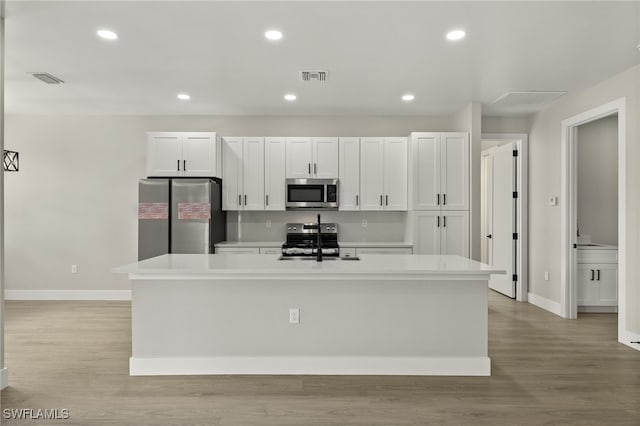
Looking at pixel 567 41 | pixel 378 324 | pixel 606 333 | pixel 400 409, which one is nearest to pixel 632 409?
pixel 400 409

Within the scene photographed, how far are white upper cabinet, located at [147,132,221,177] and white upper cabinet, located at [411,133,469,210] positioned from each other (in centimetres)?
266

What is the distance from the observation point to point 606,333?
14.7ft

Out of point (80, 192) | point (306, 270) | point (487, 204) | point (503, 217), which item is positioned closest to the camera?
point (306, 270)

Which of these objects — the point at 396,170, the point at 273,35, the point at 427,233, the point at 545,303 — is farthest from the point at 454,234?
the point at 273,35

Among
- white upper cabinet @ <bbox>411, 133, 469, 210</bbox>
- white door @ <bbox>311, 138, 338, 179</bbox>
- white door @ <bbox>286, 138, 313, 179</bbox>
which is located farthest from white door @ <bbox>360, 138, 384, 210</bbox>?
white door @ <bbox>286, 138, 313, 179</bbox>

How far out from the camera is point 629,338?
13.4ft

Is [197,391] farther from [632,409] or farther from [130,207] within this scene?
[130,207]

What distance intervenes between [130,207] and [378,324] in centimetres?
437

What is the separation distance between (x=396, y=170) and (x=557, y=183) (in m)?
2.00

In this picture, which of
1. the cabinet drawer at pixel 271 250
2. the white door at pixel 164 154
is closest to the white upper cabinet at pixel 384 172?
the cabinet drawer at pixel 271 250

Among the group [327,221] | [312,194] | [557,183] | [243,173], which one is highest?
[243,173]

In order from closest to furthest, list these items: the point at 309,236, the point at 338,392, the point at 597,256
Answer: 1. the point at 338,392
2. the point at 597,256
3. the point at 309,236

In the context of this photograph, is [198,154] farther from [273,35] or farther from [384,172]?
[273,35]

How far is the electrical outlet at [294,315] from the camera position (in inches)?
130
